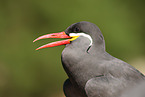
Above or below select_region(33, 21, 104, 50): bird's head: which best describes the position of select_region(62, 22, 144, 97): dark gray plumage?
below

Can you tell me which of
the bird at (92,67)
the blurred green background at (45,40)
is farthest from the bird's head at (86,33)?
the blurred green background at (45,40)

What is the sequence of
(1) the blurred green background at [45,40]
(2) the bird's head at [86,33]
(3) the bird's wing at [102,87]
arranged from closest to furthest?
1. (3) the bird's wing at [102,87]
2. (2) the bird's head at [86,33]
3. (1) the blurred green background at [45,40]

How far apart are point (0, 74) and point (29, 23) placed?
1.58m

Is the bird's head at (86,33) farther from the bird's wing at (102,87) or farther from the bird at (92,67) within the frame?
the bird's wing at (102,87)

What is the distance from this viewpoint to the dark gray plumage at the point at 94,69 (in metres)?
2.21

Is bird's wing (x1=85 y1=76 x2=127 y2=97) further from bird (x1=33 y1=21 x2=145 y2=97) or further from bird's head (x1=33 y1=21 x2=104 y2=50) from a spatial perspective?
bird's head (x1=33 y1=21 x2=104 y2=50)

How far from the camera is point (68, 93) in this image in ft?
8.75

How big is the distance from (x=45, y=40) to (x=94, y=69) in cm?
421

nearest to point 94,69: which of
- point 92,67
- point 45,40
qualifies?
point 92,67

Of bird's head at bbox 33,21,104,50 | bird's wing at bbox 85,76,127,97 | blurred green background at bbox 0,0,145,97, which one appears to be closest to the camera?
bird's wing at bbox 85,76,127,97

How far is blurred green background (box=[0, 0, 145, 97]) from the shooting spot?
6562 mm

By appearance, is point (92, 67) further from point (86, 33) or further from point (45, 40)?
point (45, 40)

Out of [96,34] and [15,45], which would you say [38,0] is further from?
[96,34]

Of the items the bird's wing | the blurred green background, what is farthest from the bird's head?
the blurred green background
